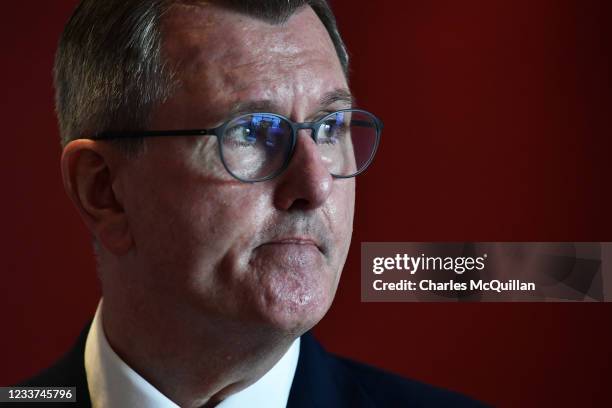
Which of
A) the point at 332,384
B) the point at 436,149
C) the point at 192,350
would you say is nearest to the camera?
A: the point at 192,350

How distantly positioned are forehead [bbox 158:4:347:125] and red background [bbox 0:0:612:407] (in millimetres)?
1172

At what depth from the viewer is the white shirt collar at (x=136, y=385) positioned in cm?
150

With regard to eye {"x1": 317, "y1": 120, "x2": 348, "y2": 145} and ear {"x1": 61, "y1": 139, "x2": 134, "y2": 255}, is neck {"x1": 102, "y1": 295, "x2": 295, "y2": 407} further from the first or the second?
eye {"x1": 317, "y1": 120, "x2": 348, "y2": 145}

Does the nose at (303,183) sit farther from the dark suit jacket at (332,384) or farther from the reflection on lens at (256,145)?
the dark suit jacket at (332,384)

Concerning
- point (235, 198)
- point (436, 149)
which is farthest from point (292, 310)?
point (436, 149)

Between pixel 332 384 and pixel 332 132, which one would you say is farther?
pixel 332 384

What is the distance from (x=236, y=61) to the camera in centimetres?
139

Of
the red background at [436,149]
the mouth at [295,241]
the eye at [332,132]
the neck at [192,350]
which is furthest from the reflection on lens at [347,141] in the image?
the red background at [436,149]

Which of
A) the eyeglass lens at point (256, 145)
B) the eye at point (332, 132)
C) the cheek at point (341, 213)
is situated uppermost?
the eye at point (332, 132)

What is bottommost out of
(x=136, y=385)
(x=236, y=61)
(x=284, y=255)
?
(x=136, y=385)

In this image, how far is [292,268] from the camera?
1.36 metres

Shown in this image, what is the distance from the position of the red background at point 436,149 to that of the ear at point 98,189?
1.09m

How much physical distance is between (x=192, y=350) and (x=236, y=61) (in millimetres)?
452

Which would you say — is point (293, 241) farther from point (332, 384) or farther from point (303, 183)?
point (332, 384)
